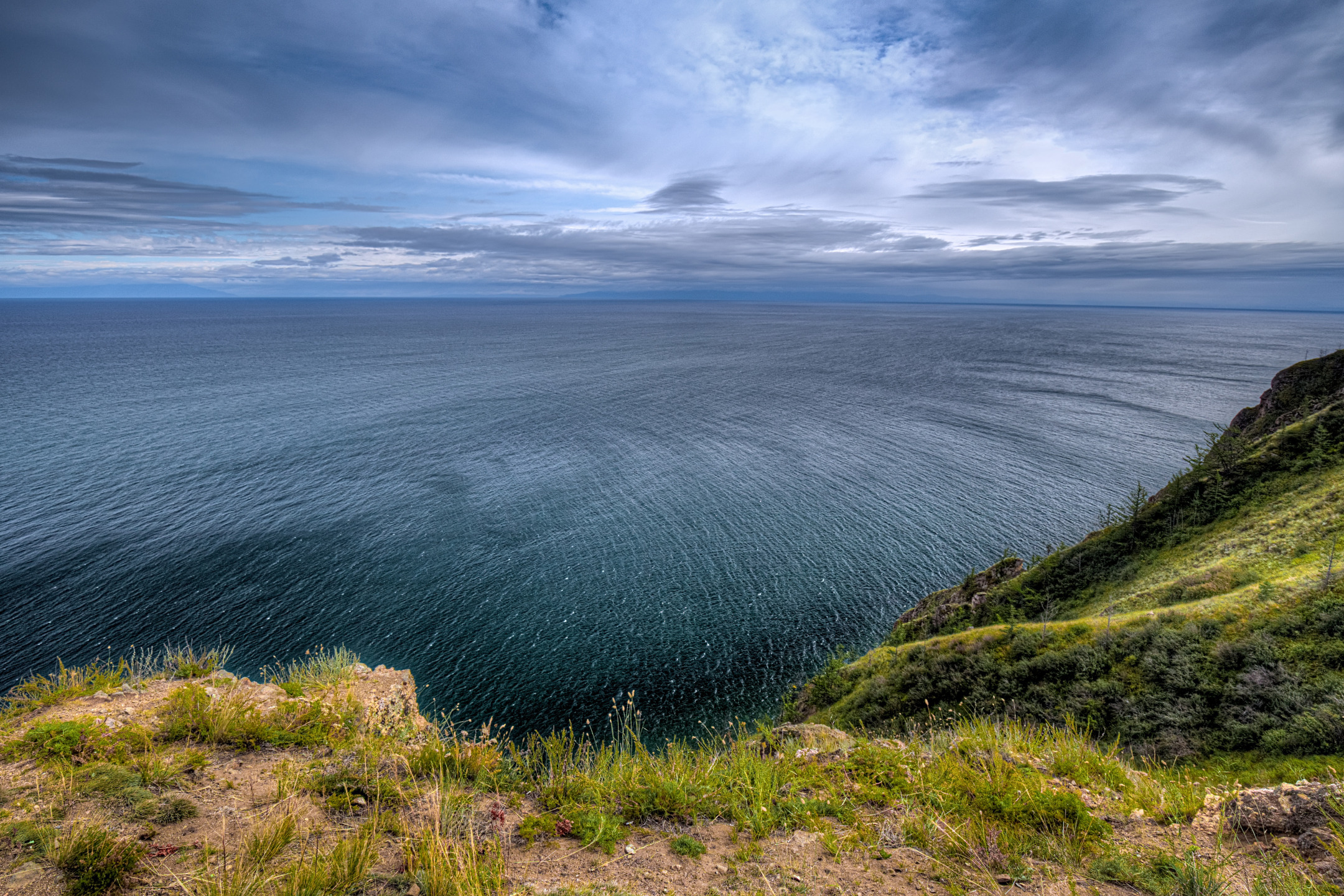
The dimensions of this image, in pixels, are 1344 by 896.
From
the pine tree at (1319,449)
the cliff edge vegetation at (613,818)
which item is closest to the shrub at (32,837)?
the cliff edge vegetation at (613,818)

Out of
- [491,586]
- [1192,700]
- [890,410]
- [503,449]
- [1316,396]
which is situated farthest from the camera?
[890,410]

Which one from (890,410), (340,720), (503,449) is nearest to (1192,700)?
(340,720)

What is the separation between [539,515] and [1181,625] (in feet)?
123

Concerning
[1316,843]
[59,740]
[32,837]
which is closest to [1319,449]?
[1316,843]

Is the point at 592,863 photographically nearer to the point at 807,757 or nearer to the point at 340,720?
the point at 807,757

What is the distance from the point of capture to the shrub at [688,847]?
22.9 ft

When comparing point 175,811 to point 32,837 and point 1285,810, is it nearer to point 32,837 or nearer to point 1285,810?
point 32,837

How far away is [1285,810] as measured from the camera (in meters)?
7.15

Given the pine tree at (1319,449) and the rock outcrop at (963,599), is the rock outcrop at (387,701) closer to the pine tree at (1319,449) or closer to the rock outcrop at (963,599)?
the rock outcrop at (963,599)

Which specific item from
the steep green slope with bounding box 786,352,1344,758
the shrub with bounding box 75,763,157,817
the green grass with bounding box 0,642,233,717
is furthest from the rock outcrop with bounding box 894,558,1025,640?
the green grass with bounding box 0,642,233,717

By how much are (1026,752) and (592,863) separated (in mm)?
7577

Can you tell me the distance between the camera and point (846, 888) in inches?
254

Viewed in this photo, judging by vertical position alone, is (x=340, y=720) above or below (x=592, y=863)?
below

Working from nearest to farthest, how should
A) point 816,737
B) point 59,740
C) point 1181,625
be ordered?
point 59,740 < point 816,737 < point 1181,625
